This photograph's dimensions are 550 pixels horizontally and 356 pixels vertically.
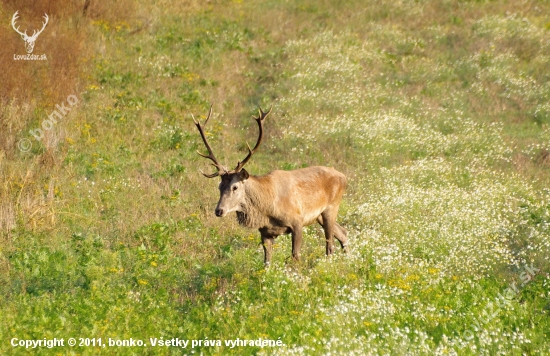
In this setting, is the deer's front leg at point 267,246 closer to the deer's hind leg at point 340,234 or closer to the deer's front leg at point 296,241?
the deer's front leg at point 296,241

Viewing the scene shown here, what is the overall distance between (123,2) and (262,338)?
1859cm

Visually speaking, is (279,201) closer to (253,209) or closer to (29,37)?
(253,209)

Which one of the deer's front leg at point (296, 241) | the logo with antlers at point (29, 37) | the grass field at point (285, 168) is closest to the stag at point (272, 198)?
the deer's front leg at point (296, 241)

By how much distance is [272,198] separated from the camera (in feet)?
35.3

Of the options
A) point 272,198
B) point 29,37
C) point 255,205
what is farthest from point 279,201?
point 29,37

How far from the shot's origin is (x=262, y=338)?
8.44 m

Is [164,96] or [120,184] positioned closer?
[120,184]

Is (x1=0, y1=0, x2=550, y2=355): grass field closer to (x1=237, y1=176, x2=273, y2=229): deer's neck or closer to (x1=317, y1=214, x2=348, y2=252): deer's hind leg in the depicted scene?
(x1=317, y1=214, x2=348, y2=252): deer's hind leg

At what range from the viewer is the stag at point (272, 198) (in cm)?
1048

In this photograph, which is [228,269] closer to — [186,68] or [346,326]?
[346,326]

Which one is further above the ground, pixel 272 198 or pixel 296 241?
pixel 272 198

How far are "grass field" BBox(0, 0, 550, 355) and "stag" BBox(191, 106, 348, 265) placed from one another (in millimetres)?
472

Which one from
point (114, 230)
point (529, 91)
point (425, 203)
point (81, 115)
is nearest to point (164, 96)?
point (81, 115)

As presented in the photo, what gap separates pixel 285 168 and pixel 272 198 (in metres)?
4.87
